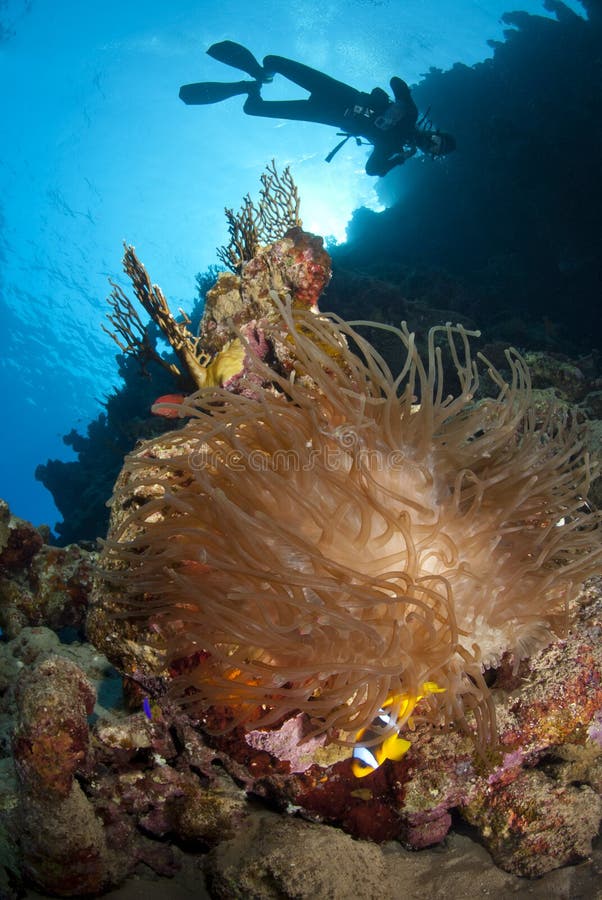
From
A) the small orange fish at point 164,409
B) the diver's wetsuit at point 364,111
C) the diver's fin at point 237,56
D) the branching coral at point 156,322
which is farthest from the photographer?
the diver's fin at point 237,56

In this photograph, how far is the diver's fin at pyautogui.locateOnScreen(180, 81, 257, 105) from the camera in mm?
18641

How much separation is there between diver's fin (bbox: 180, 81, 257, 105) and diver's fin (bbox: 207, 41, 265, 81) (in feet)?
1.31

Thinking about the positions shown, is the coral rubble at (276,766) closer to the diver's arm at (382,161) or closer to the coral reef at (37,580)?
the coral reef at (37,580)

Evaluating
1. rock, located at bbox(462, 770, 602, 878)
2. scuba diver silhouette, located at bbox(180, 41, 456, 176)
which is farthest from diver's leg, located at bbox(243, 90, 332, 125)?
rock, located at bbox(462, 770, 602, 878)

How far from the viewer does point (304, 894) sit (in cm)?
229

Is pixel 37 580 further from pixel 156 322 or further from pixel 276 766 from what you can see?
pixel 276 766

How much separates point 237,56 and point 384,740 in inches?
909

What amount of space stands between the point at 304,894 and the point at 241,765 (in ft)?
1.97

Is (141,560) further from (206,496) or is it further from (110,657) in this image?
(110,657)

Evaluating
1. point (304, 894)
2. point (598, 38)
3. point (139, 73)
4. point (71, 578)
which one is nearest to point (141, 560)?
point (304, 894)

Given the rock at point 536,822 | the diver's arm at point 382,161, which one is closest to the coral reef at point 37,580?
the rock at point 536,822

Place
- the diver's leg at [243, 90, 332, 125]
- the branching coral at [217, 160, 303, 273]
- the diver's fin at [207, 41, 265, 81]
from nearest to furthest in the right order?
the branching coral at [217, 160, 303, 273]
the diver's leg at [243, 90, 332, 125]
the diver's fin at [207, 41, 265, 81]

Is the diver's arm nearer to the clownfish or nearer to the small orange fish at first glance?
the small orange fish

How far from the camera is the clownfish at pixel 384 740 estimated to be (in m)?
2.21
